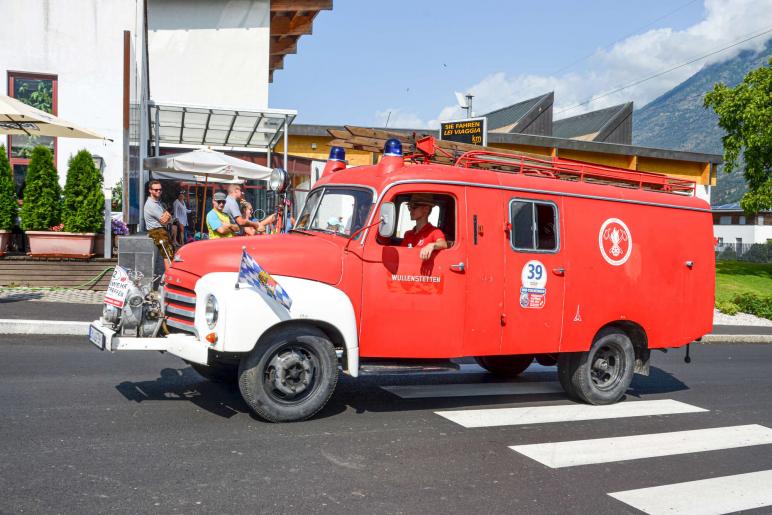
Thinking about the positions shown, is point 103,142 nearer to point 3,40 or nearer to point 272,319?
point 3,40

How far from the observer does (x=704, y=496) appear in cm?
565

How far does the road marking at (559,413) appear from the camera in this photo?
7578mm

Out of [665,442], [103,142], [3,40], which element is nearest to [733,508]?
[665,442]

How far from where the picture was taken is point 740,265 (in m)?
37.5

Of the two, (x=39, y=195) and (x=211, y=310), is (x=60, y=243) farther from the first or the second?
(x=211, y=310)

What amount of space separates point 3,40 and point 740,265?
108ft

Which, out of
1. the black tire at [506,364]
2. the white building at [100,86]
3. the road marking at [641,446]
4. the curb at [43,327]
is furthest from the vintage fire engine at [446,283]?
the white building at [100,86]

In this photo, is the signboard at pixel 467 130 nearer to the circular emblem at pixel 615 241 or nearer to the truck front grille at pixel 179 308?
the circular emblem at pixel 615 241

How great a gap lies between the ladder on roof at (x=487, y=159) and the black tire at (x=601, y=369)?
5.85 ft

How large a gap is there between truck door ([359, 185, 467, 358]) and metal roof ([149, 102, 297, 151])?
39.7ft

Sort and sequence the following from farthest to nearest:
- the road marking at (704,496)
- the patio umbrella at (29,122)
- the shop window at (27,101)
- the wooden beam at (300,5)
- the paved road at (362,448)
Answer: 1. the wooden beam at (300,5)
2. the shop window at (27,101)
3. the patio umbrella at (29,122)
4. the road marking at (704,496)
5. the paved road at (362,448)

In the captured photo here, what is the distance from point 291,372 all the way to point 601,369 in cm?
384

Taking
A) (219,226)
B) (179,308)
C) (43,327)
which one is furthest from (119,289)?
(43,327)

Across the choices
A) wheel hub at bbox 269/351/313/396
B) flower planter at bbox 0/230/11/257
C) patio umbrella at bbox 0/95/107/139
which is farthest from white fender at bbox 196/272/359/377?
flower planter at bbox 0/230/11/257
